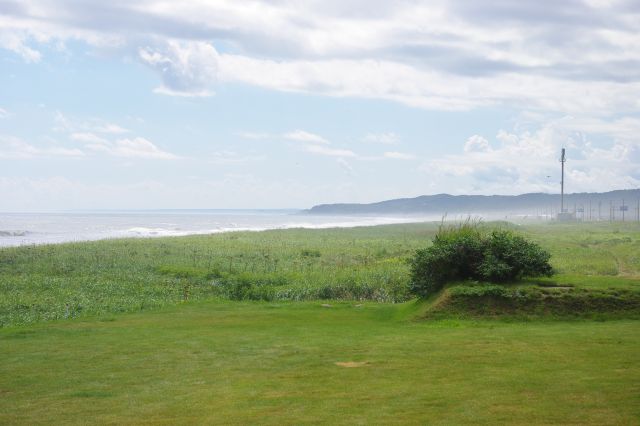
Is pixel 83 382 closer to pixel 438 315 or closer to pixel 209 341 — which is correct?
pixel 209 341

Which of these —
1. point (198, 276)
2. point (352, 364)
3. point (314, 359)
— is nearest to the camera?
point (352, 364)

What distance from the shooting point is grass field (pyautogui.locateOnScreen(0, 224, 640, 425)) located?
1005 centimetres

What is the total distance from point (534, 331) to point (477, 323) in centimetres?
231

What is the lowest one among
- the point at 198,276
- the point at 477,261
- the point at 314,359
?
the point at 198,276

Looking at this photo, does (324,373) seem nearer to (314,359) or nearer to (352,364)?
(352,364)

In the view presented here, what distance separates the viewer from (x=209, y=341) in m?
16.7

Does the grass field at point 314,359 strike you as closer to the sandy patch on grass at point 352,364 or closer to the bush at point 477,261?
the sandy patch on grass at point 352,364

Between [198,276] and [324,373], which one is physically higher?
[324,373]

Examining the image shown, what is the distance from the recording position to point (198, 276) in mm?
37219

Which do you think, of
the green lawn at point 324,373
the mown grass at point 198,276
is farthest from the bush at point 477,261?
the green lawn at point 324,373

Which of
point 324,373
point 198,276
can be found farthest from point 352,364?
point 198,276

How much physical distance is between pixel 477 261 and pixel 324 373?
1006cm

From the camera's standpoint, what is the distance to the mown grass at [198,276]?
1014 inches

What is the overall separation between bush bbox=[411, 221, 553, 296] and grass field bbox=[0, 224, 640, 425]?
683 mm
